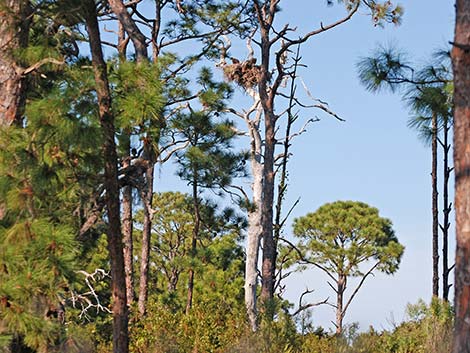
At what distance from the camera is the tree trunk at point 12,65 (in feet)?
27.6

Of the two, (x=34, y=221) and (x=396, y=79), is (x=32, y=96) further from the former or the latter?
(x=396, y=79)

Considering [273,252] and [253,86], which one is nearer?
[273,252]

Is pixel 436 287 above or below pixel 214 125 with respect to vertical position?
below

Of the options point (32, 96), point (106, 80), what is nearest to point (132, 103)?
point (106, 80)

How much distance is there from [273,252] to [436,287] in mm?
2875

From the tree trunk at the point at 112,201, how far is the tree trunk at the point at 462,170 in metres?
2.84

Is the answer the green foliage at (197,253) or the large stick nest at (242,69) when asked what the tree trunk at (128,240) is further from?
the large stick nest at (242,69)

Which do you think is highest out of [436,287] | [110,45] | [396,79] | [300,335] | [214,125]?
[110,45]

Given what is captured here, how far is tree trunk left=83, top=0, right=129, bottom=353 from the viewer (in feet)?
24.4

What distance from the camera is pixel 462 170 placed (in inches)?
245

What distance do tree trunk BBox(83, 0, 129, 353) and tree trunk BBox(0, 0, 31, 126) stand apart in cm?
109

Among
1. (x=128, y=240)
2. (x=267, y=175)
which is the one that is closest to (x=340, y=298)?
(x=267, y=175)

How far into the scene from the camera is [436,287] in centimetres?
1502

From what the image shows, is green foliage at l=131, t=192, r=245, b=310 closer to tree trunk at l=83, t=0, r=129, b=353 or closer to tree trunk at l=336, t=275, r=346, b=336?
tree trunk at l=336, t=275, r=346, b=336
